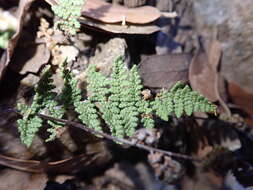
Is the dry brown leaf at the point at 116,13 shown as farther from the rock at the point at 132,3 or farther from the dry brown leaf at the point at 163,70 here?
the dry brown leaf at the point at 163,70

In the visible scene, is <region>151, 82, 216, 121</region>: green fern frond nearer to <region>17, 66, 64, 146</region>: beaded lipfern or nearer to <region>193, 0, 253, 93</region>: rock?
<region>17, 66, 64, 146</region>: beaded lipfern

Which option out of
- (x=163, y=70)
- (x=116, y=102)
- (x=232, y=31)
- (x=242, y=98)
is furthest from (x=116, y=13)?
(x=242, y=98)

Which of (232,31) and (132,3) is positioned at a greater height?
(132,3)

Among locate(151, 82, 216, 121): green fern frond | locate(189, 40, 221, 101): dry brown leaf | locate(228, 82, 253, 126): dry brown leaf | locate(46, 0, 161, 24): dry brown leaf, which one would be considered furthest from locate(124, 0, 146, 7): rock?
locate(228, 82, 253, 126): dry brown leaf

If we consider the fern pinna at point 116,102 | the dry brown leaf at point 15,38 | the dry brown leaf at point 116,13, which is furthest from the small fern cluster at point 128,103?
the dry brown leaf at point 15,38

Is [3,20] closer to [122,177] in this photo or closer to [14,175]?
[14,175]

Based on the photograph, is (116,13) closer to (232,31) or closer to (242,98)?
(232,31)
